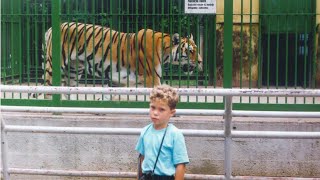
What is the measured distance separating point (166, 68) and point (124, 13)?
1082 millimetres

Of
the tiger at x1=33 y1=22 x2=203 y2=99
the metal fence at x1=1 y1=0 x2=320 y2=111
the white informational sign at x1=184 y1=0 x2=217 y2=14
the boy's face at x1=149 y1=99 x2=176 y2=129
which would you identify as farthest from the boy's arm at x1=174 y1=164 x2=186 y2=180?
the white informational sign at x1=184 y1=0 x2=217 y2=14

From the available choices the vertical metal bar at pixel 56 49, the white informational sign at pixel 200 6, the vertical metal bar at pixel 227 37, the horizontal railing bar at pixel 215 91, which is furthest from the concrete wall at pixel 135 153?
the horizontal railing bar at pixel 215 91

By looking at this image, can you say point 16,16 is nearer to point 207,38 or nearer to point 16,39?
point 16,39

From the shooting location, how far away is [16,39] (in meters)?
8.27

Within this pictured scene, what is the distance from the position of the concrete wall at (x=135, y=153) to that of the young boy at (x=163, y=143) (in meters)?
2.79

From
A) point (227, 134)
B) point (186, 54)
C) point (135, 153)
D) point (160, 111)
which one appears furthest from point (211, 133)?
point (186, 54)

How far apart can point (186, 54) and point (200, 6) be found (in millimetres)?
739

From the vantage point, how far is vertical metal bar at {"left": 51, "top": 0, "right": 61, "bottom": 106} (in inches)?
300

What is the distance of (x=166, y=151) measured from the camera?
13.7 feet

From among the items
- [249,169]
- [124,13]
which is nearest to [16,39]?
[124,13]

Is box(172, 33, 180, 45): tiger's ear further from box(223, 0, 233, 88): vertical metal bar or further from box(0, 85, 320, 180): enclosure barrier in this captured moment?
box(0, 85, 320, 180): enclosure barrier

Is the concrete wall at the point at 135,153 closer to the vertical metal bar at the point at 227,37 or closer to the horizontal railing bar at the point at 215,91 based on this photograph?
the vertical metal bar at the point at 227,37

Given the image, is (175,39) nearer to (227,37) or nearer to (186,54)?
(186,54)

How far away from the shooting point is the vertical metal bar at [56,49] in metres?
7.62
